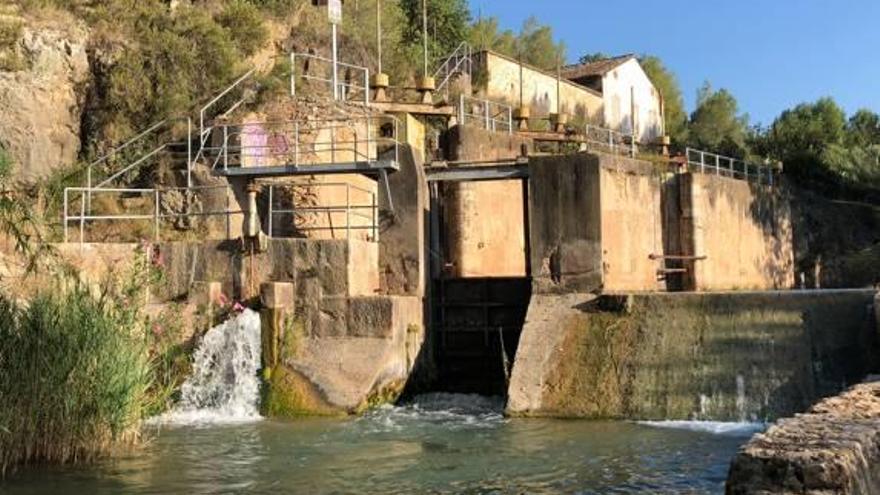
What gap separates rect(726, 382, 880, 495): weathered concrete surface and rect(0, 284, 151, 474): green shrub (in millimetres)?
7317

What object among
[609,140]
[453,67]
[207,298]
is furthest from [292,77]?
[609,140]

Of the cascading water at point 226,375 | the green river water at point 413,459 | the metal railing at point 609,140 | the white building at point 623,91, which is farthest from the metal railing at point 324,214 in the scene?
the white building at point 623,91

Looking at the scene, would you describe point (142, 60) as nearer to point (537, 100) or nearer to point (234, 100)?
point (234, 100)

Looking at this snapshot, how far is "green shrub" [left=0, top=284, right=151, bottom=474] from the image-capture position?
10.3 metres

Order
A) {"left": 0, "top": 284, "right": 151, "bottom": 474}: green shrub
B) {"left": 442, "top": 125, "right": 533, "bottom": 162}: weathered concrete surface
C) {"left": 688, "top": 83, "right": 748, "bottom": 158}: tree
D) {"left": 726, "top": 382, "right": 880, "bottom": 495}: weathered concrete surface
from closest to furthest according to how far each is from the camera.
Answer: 1. {"left": 726, "top": 382, "right": 880, "bottom": 495}: weathered concrete surface
2. {"left": 0, "top": 284, "right": 151, "bottom": 474}: green shrub
3. {"left": 442, "top": 125, "right": 533, "bottom": 162}: weathered concrete surface
4. {"left": 688, "top": 83, "right": 748, "bottom": 158}: tree

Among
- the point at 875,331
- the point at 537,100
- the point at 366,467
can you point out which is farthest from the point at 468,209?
the point at 537,100

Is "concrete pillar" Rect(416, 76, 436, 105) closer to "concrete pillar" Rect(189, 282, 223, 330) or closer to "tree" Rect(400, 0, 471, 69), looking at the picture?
"concrete pillar" Rect(189, 282, 223, 330)

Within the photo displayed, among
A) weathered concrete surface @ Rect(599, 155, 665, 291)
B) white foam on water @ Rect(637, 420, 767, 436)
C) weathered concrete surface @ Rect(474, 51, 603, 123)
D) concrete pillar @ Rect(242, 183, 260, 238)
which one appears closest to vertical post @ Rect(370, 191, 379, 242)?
concrete pillar @ Rect(242, 183, 260, 238)

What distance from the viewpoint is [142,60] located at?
23797 millimetres

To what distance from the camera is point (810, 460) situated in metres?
5.88

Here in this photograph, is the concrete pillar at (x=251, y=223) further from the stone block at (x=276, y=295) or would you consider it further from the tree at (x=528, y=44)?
the tree at (x=528, y=44)

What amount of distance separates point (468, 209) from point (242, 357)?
9486mm

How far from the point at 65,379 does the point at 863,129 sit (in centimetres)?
5193

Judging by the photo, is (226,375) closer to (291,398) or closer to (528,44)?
(291,398)
